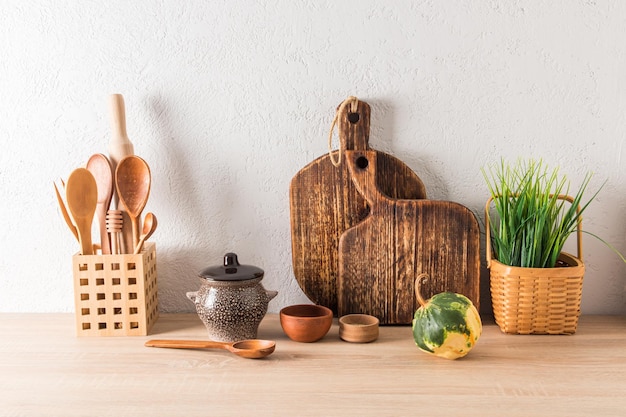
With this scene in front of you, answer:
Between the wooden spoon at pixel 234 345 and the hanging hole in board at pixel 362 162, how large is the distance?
364mm

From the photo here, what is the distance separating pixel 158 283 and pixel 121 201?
0.74 ft

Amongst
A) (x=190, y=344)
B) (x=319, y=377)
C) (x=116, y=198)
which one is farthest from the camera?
(x=116, y=198)

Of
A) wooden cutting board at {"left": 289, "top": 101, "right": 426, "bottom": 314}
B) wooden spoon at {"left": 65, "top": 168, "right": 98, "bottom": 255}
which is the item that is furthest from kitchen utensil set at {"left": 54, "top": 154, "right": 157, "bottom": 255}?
wooden cutting board at {"left": 289, "top": 101, "right": 426, "bottom": 314}

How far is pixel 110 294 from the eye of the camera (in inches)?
43.2

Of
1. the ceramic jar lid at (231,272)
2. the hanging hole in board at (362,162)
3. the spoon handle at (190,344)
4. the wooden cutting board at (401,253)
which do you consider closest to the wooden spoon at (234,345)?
the spoon handle at (190,344)

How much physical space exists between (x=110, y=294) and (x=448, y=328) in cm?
59

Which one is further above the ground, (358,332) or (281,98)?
(281,98)

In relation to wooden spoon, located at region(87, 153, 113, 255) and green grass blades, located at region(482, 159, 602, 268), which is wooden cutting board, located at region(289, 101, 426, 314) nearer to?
green grass blades, located at region(482, 159, 602, 268)

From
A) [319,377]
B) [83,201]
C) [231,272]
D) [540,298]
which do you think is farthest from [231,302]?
[540,298]

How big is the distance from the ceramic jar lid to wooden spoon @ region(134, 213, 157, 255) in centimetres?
13

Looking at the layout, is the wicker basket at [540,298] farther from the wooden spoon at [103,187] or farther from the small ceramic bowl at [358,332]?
the wooden spoon at [103,187]

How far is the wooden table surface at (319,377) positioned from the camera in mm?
827

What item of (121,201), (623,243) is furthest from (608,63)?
(121,201)

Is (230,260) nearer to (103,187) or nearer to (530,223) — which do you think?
(103,187)
